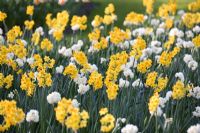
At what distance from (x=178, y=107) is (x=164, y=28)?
344 centimetres

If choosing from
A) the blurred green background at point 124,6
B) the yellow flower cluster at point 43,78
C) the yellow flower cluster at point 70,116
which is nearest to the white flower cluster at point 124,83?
the yellow flower cluster at point 43,78

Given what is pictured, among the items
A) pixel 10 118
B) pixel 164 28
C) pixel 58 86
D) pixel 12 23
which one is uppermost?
pixel 12 23

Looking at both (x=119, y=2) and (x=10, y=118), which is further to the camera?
(x=119, y=2)

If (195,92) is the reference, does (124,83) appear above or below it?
above

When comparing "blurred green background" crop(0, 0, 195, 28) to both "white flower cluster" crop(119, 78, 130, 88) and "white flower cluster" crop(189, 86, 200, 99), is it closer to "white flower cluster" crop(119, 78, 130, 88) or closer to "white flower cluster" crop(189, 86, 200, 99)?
"white flower cluster" crop(119, 78, 130, 88)

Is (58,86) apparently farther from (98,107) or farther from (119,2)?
(119,2)

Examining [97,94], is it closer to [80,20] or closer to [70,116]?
[70,116]

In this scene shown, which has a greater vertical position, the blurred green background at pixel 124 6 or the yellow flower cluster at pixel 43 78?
the blurred green background at pixel 124 6

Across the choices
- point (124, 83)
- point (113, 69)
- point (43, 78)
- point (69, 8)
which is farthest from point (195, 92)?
point (69, 8)

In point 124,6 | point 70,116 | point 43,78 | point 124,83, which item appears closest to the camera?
point 70,116

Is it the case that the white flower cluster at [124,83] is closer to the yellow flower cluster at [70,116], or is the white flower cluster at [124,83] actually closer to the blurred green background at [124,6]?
the yellow flower cluster at [70,116]

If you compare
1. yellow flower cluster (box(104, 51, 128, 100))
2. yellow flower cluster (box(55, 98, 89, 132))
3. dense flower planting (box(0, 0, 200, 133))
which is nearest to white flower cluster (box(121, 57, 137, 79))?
dense flower planting (box(0, 0, 200, 133))

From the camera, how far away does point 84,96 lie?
4.36m

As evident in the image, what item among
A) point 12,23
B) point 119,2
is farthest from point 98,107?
point 119,2
